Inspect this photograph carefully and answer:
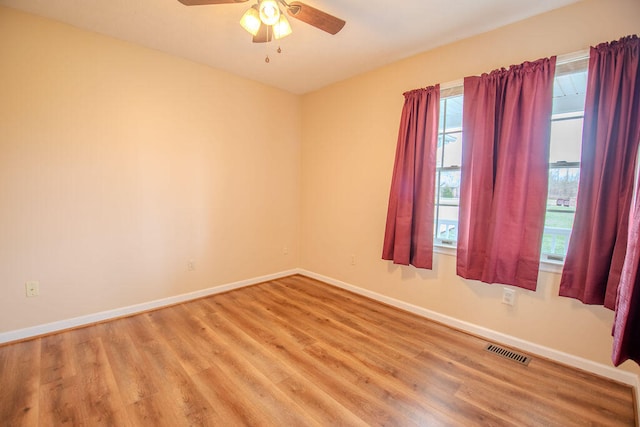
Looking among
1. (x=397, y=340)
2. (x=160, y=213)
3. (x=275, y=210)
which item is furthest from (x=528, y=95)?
(x=160, y=213)

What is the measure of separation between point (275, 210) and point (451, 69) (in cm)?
259

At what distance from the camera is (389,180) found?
309 centimetres

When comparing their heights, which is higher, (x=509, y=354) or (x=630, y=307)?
(x=630, y=307)

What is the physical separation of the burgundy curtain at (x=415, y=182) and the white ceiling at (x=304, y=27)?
0.53 meters

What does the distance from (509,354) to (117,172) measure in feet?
Result: 12.1

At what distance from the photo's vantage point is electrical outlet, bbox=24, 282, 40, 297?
7.64 feet

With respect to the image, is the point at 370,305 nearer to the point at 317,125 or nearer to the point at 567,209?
the point at 567,209

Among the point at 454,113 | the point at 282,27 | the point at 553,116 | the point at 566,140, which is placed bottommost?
the point at 566,140

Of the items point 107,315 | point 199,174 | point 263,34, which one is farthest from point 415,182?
point 107,315

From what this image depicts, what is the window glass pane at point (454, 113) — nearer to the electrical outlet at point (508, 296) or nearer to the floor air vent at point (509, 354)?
the electrical outlet at point (508, 296)

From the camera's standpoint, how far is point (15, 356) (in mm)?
2072

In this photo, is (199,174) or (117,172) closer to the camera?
(117,172)

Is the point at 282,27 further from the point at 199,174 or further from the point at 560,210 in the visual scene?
the point at 560,210

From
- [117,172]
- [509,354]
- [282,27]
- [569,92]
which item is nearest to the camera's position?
[282,27]
